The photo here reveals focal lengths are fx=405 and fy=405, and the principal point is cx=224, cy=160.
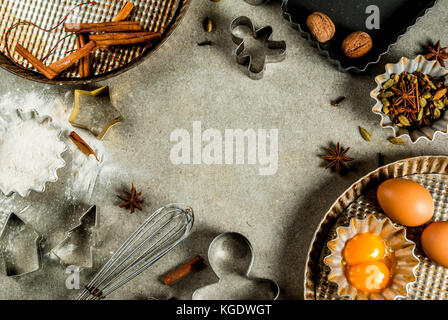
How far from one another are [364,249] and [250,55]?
0.56m

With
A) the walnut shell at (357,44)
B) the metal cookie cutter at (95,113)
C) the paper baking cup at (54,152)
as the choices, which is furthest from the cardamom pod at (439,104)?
the paper baking cup at (54,152)

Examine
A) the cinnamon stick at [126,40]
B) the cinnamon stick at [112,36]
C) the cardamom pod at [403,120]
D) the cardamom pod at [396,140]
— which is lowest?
the cardamom pod at [396,140]

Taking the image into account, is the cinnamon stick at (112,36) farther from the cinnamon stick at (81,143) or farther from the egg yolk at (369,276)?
the egg yolk at (369,276)

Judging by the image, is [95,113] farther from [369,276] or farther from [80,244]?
[369,276]

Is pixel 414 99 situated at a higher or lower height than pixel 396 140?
higher

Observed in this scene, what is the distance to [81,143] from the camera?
104cm

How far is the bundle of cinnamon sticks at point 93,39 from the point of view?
977mm

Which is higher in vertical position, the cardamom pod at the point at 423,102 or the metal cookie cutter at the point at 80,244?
the cardamom pod at the point at 423,102

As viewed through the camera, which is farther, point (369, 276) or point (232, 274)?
point (232, 274)

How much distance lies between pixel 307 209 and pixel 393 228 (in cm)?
21

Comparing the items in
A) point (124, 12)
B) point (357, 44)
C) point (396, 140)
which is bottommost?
point (396, 140)

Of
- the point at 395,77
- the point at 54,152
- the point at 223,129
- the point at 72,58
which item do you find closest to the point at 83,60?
the point at 72,58

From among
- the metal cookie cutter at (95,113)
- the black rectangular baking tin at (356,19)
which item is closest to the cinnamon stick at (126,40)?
the metal cookie cutter at (95,113)

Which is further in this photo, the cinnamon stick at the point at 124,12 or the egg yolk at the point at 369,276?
the cinnamon stick at the point at 124,12
